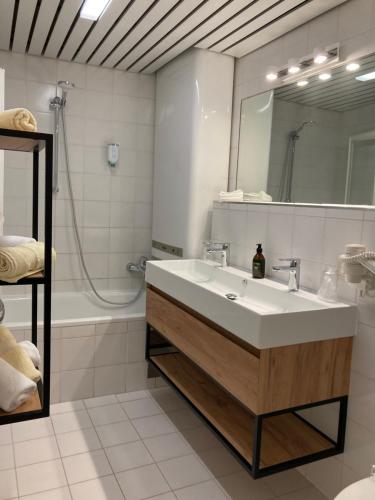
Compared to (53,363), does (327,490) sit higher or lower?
lower

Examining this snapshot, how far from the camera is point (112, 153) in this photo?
11.3 feet

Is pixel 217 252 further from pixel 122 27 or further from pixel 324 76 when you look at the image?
pixel 122 27

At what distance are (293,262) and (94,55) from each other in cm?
209

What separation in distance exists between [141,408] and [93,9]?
7.73ft

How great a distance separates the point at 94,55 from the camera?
3086 millimetres

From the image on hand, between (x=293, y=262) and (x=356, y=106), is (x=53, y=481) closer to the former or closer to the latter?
(x=293, y=262)

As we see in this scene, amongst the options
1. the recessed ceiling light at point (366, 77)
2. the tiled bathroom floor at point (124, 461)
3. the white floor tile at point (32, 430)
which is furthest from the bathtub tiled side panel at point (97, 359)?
the recessed ceiling light at point (366, 77)

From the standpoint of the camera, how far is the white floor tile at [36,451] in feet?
7.22

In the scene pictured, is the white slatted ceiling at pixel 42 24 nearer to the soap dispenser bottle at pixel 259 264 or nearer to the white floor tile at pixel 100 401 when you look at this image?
the soap dispenser bottle at pixel 259 264

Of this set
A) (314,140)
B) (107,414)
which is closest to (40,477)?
(107,414)

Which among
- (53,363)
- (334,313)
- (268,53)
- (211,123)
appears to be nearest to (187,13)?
(268,53)

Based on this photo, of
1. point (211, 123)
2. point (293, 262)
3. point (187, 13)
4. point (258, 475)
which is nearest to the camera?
point (258, 475)

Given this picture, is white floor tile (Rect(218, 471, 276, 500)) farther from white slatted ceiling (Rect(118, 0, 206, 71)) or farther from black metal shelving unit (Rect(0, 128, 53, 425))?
white slatted ceiling (Rect(118, 0, 206, 71))

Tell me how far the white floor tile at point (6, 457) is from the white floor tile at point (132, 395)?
760mm
